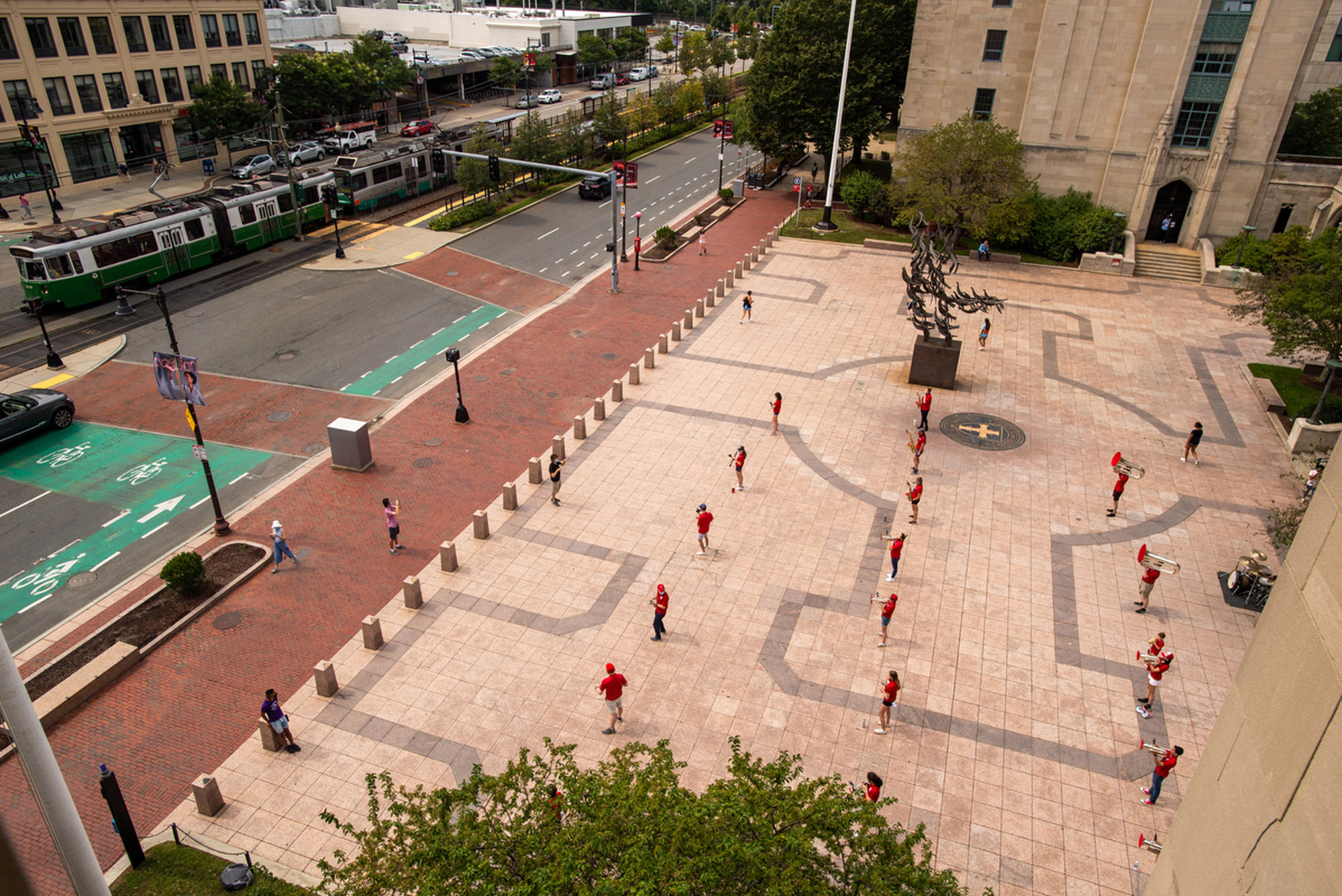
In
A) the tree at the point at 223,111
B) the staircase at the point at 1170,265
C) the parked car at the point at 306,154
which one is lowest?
the staircase at the point at 1170,265

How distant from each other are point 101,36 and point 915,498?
6456 cm

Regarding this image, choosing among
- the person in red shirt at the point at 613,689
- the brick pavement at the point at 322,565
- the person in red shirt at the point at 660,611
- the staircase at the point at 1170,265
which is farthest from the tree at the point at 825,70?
the person in red shirt at the point at 613,689

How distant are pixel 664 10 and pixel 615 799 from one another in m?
183

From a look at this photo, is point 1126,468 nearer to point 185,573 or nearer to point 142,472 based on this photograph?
point 185,573

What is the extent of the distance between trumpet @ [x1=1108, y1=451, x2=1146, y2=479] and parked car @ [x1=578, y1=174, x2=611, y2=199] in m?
43.8

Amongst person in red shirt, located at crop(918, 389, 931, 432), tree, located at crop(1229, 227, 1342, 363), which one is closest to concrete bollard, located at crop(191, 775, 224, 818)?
person in red shirt, located at crop(918, 389, 931, 432)

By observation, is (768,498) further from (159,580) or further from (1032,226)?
(1032,226)

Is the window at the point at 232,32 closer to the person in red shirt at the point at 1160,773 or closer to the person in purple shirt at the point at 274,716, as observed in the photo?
the person in purple shirt at the point at 274,716

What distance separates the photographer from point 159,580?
23.8m

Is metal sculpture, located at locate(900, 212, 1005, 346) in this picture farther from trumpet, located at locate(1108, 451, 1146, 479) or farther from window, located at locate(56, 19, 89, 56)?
window, located at locate(56, 19, 89, 56)

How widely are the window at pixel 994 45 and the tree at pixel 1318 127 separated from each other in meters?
18.0

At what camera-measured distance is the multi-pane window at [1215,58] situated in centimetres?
4438

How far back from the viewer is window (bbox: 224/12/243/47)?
67.8 m

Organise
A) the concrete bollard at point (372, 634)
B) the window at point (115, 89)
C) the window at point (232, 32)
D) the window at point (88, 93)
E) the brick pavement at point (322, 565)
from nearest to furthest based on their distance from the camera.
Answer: the brick pavement at point (322, 565), the concrete bollard at point (372, 634), the window at point (88, 93), the window at point (115, 89), the window at point (232, 32)
